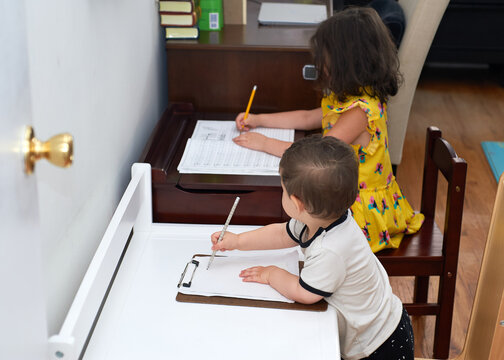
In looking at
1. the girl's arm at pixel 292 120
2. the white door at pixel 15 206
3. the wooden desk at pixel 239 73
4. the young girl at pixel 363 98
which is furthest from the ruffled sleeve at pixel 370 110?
the white door at pixel 15 206

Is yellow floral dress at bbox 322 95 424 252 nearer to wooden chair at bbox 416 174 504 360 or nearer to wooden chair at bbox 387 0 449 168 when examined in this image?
wooden chair at bbox 416 174 504 360

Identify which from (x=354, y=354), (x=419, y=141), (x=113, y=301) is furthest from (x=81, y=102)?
(x=419, y=141)

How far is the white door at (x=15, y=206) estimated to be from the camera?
0.63 metres

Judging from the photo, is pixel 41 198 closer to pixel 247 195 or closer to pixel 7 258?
pixel 7 258

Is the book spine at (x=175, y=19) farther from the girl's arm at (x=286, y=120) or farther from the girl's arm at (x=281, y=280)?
the girl's arm at (x=281, y=280)

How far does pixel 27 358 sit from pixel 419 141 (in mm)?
2890

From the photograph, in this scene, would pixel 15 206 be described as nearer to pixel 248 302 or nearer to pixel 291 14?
pixel 248 302

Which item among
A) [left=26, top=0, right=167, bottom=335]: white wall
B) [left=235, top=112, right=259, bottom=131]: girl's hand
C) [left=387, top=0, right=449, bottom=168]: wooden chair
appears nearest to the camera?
[left=26, top=0, right=167, bottom=335]: white wall

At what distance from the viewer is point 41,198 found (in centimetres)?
97

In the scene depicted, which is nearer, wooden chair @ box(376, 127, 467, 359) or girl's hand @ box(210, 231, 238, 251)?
girl's hand @ box(210, 231, 238, 251)

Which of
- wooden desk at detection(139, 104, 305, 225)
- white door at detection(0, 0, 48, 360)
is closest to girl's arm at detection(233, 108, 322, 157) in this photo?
wooden desk at detection(139, 104, 305, 225)

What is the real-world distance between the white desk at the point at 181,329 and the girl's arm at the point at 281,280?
0.09 ft

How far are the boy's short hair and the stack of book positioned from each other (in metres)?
0.86

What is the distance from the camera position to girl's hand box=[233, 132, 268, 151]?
5.44ft
